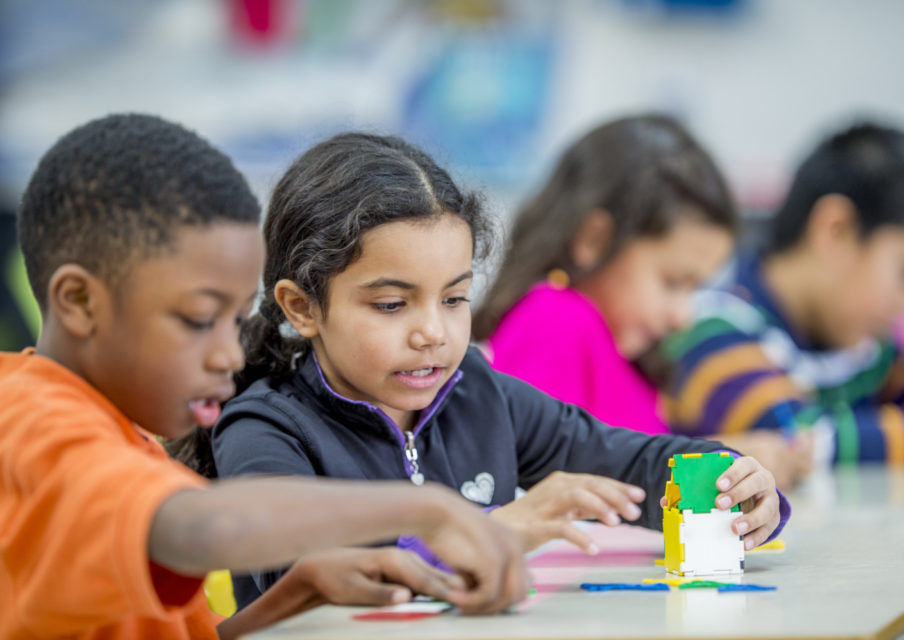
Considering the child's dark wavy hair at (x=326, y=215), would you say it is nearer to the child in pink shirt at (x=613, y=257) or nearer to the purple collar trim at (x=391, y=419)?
the purple collar trim at (x=391, y=419)

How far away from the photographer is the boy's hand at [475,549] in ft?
2.56

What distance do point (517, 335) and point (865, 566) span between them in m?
1.10

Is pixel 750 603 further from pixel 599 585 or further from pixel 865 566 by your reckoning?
pixel 865 566

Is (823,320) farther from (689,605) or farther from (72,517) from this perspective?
(72,517)

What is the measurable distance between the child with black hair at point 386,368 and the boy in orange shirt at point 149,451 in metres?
0.23

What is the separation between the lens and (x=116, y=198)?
33.7 inches

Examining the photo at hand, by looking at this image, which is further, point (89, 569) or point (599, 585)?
point (599, 585)

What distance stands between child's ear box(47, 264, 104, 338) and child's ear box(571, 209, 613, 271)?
4.99 feet

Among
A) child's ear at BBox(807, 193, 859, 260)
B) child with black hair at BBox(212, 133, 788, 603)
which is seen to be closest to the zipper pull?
child with black hair at BBox(212, 133, 788, 603)

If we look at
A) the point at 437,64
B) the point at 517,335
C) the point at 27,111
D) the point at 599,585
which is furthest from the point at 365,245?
the point at 27,111

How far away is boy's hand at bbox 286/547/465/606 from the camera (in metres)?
→ 0.86

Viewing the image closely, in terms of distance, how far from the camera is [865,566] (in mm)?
1085

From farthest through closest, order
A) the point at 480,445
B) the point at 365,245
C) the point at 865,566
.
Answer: the point at 480,445 < the point at 365,245 < the point at 865,566

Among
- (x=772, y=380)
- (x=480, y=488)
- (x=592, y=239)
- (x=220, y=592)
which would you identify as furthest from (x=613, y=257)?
(x=220, y=592)
